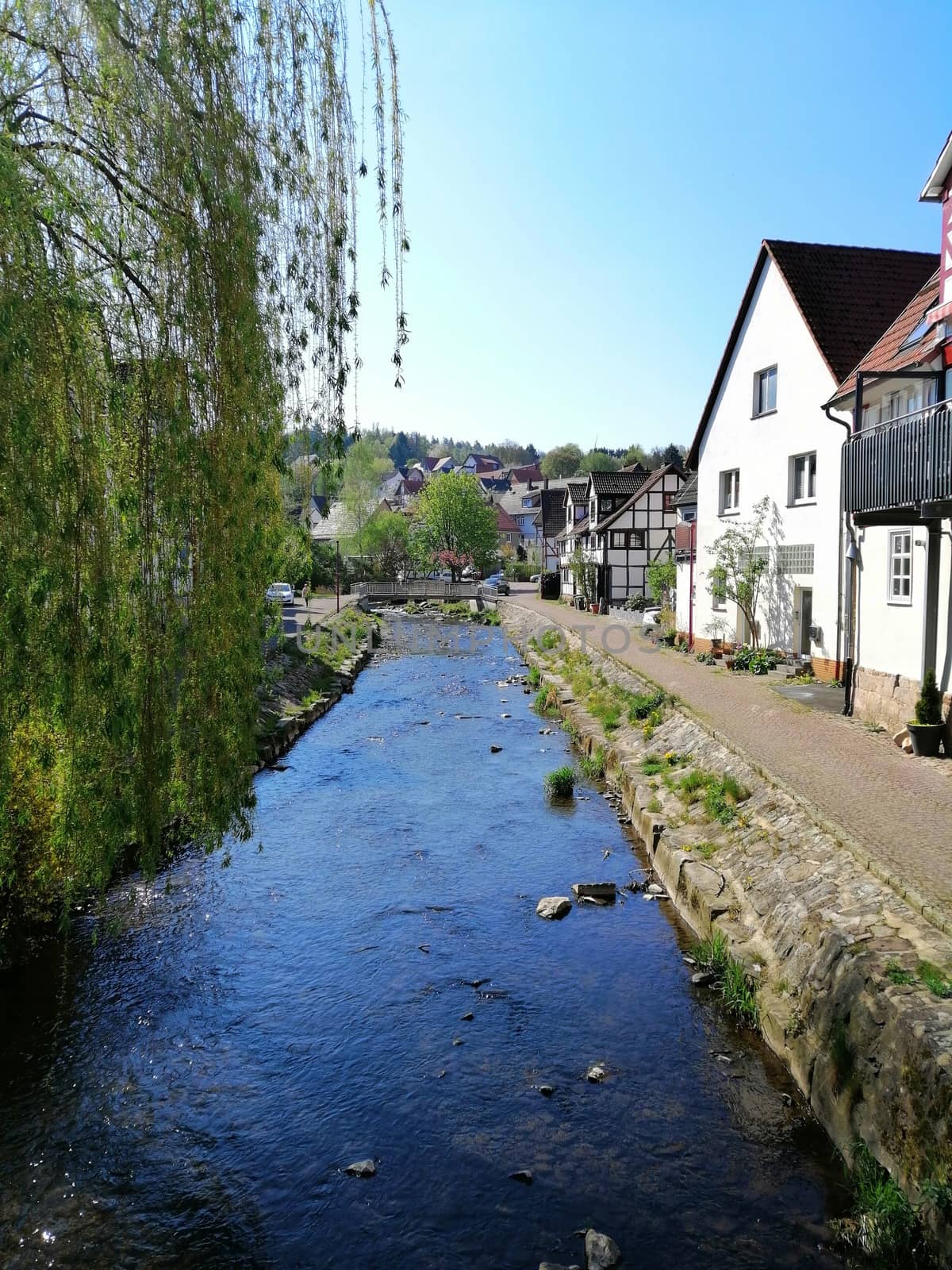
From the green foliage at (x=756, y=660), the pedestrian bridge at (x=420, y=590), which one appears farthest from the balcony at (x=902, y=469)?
the pedestrian bridge at (x=420, y=590)

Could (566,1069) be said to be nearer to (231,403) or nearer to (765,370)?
(231,403)

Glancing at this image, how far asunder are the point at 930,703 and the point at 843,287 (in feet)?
39.4

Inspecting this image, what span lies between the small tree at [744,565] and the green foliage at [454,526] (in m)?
46.4

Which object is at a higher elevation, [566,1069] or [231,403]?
[231,403]

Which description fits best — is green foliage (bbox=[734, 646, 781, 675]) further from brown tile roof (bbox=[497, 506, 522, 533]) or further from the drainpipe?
brown tile roof (bbox=[497, 506, 522, 533])

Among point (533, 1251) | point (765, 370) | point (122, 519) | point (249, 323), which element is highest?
point (765, 370)

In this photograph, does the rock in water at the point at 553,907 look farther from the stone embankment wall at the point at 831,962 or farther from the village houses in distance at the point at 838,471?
the village houses in distance at the point at 838,471

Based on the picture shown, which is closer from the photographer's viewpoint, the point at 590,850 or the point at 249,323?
the point at 249,323

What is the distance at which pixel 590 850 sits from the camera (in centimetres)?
1246

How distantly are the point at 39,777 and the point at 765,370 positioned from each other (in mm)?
19833

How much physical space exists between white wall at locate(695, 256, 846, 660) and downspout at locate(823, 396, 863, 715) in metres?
0.17

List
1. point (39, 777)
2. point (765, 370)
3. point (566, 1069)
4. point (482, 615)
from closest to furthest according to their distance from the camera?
1. point (39, 777)
2. point (566, 1069)
3. point (765, 370)
4. point (482, 615)

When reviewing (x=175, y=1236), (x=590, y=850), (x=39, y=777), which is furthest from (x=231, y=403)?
(x=590, y=850)

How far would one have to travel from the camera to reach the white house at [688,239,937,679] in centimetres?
1892
